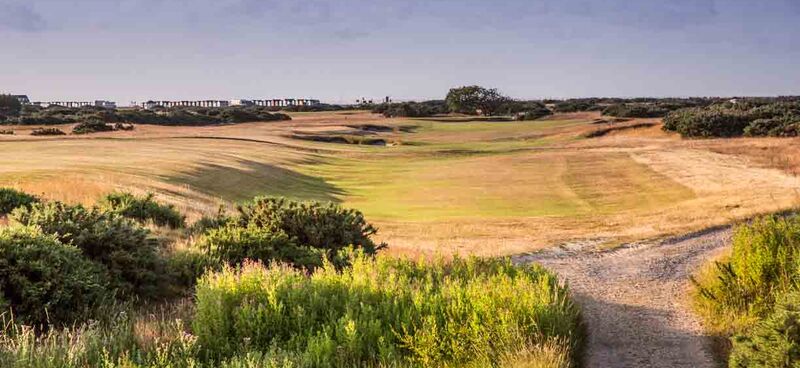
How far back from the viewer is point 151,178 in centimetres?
2961

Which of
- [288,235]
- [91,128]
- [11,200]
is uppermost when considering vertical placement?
[91,128]

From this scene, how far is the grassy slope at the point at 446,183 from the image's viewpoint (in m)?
23.2

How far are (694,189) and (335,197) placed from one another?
18.9 m

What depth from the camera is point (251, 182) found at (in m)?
36.0

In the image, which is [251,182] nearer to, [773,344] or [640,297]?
[640,297]

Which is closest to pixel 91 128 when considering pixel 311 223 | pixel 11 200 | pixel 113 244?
pixel 11 200

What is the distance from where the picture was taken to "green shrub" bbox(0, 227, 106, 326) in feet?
29.1

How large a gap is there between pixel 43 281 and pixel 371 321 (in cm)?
487

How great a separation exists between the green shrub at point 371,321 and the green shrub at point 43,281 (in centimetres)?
185

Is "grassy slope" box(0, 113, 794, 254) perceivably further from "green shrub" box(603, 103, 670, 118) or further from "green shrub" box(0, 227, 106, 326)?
"green shrub" box(603, 103, 670, 118)

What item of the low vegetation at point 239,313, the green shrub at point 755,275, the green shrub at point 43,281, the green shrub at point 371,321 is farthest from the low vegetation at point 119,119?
the green shrub at point 755,275

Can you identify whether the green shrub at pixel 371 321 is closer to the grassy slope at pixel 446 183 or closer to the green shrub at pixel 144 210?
the grassy slope at pixel 446 183

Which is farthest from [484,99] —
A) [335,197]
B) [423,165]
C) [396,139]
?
[335,197]

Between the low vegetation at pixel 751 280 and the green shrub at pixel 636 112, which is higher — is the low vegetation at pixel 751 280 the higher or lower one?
the lower one
